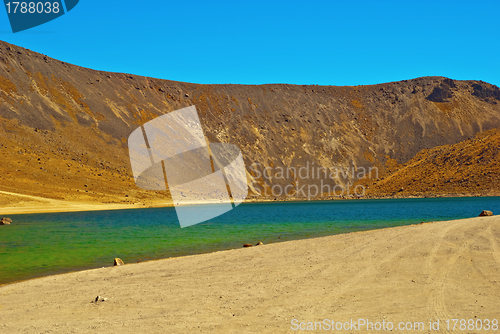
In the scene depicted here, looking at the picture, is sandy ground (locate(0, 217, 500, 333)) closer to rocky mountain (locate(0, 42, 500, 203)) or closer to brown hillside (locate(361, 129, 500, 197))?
rocky mountain (locate(0, 42, 500, 203))

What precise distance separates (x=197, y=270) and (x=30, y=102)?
271 feet

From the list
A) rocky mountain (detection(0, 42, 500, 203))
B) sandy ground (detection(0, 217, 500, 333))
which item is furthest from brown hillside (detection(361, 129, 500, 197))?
sandy ground (detection(0, 217, 500, 333))

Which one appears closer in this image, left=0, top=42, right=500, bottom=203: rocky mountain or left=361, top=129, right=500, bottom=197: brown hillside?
left=0, top=42, right=500, bottom=203: rocky mountain

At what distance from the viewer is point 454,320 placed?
858 cm

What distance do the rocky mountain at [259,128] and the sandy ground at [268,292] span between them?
5496 centimetres

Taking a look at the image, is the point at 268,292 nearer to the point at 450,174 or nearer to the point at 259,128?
the point at 450,174

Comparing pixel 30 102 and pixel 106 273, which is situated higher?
pixel 30 102

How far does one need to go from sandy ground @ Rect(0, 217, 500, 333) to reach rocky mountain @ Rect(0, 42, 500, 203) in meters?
55.0

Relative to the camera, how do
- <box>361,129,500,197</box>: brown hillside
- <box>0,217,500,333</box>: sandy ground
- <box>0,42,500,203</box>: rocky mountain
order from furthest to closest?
<box>361,129,500,197</box>: brown hillside → <box>0,42,500,203</box>: rocky mountain → <box>0,217,500,333</box>: sandy ground

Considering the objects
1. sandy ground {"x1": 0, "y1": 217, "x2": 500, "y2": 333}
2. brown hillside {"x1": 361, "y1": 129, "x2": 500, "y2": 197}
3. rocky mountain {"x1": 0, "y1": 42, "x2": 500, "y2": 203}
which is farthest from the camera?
brown hillside {"x1": 361, "y1": 129, "x2": 500, "y2": 197}

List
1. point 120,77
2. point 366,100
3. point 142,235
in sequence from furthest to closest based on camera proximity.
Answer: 1. point 366,100
2. point 120,77
3. point 142,235

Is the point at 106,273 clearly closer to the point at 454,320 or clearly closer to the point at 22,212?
the point at 454,320

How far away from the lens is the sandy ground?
9.11 meters

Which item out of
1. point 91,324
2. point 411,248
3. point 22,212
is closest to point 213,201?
point 22,212
